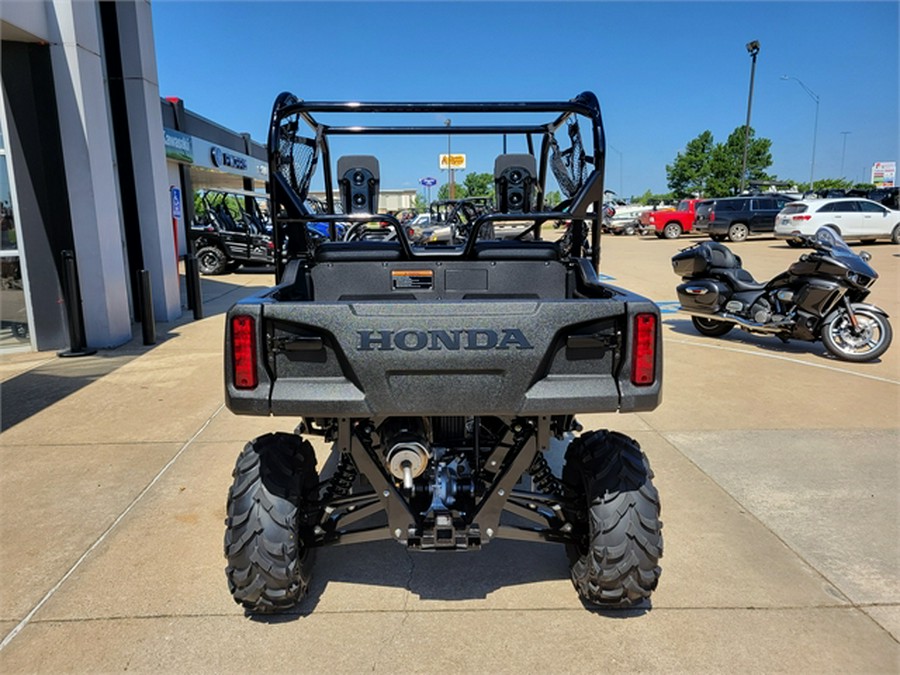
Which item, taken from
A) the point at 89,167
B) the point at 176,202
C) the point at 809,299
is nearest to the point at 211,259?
the point at 176,202

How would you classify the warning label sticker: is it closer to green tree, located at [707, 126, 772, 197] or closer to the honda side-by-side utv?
the honda side-by-side utv

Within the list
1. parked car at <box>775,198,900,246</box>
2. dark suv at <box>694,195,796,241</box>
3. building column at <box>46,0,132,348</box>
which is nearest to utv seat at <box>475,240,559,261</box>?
building column at <box>46,0,132,348</box>

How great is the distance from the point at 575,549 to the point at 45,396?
520 centimetres

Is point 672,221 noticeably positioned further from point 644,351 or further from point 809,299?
point 644,351

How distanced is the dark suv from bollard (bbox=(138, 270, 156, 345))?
21.5 m

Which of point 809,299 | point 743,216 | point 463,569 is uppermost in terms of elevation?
point 743,216

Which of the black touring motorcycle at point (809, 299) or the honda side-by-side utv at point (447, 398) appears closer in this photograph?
the honda side-by-side utv at point (447, 398)

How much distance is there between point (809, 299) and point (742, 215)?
1861cm

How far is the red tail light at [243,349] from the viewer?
2.35 metres

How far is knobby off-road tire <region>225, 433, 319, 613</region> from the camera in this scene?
103 inches

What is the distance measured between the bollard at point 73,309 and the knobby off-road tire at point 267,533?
566 centimetres

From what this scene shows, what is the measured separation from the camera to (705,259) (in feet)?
26.6

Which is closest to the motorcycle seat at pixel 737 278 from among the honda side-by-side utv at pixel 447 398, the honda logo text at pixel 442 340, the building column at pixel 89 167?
the honda side-by-side utv at pixel 447 398

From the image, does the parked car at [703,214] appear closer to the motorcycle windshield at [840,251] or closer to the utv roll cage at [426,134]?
the motorcycle windshield at [840,251]
